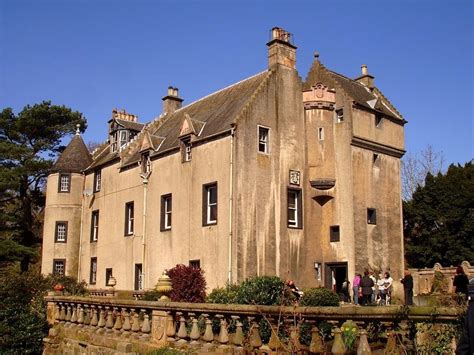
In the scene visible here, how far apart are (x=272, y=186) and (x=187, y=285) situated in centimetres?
662

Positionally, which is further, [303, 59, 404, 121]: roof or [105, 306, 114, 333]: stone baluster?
[303, 59, 404, 121]: roof

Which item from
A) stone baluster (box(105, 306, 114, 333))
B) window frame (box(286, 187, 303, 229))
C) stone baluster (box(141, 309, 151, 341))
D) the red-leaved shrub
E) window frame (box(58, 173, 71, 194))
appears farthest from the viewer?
window frame (box(58, 173, 71, 194))

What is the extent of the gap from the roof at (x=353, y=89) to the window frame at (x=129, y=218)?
11910mm

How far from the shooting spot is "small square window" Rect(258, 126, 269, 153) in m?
24.9

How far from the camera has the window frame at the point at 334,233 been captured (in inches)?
1014

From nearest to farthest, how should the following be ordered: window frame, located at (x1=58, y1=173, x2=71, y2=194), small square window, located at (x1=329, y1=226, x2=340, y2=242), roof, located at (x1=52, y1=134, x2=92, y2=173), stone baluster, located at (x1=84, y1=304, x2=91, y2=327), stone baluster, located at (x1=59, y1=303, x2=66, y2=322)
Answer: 1. stone baluster, located at (x1=84, y1=304, x2=91, y2=327)
2. stone baluster, located at (x1=59, y1=303, x2=66, y2=322)
3. small square window, located at (x1=329, y1=226, x2=340, y2=242)
4. window frame, located at (x1=58, y1=173, x2=71, y2=194)
5. roof, located at (x1=52, y1=134, x2=92, y2=173)

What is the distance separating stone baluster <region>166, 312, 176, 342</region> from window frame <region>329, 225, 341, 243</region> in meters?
15.9

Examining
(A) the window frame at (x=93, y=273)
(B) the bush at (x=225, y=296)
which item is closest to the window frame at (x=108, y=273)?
(A) the window frame at (x=93, y=273)

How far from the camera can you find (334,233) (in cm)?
2603

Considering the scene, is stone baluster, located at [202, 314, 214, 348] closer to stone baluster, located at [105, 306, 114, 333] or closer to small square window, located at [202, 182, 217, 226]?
stone baluster, located at [105, 306, 114, 333]

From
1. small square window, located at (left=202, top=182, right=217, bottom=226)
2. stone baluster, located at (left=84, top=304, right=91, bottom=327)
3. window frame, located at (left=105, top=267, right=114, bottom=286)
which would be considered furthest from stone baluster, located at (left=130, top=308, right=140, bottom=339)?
window frame, located at (left=105, top=267, right=114, bottom=286)

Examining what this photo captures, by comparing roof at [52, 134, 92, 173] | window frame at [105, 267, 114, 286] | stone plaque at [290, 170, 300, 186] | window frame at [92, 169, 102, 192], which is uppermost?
roof at [52, 134, 92, 173]

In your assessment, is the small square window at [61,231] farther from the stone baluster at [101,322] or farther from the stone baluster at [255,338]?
the stone baluster at [255,338]

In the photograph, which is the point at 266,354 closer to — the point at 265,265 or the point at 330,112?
the point at 265,265
